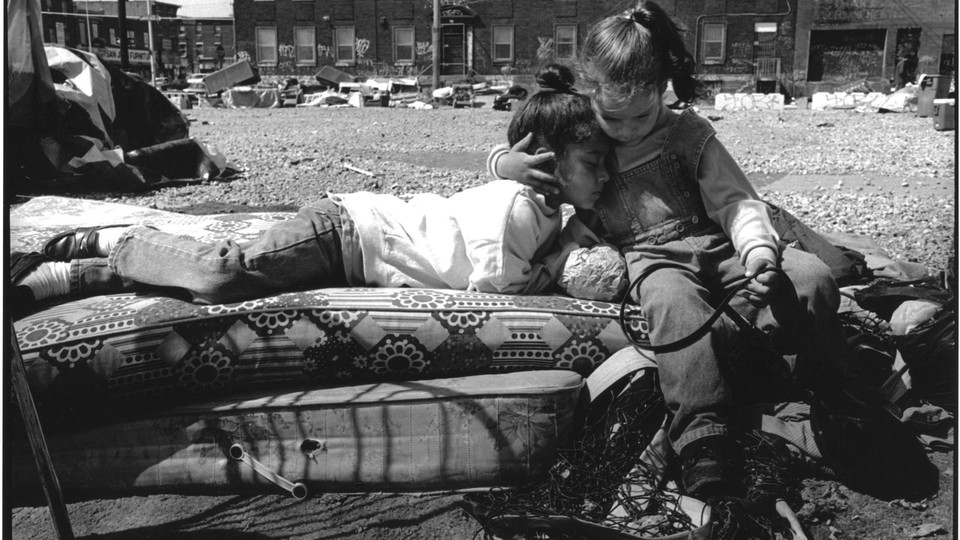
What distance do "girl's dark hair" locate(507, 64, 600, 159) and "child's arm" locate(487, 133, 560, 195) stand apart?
0.04m

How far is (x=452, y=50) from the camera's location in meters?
34.9

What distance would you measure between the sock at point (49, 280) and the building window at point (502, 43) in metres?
32.1

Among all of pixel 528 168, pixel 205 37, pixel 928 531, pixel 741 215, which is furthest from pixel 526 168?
pixel 205 37

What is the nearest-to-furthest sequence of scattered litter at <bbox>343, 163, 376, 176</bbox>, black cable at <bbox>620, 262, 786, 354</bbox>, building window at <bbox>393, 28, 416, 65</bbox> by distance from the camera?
black cable at <bbox>620, 262, 786, 354</bbox> < scattered litter at <bbox>343, 163, 376, 176</bbox> < building window at <bbox>393, 28, 416, 65</bbox>

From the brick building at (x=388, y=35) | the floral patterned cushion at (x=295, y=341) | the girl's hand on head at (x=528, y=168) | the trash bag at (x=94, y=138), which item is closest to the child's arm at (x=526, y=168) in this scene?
the girl's hand on head at (x=528, y=168)

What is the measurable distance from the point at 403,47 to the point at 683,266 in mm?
33701

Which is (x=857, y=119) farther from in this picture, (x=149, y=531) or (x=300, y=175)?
(x=149, y=531)

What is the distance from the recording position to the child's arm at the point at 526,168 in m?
2.73

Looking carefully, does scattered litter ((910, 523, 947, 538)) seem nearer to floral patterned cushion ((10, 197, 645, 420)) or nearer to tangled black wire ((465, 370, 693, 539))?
tangled black wire ((465, 370, 693, 539))

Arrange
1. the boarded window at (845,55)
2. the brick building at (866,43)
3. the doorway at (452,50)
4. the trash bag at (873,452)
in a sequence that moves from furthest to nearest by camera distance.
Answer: the doorway at (452,50)
the boarded window at (845,55)
the brick building at (866,43)
the trash bag at (873,452)

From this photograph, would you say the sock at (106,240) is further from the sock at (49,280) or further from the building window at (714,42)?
the building window at (714,42)

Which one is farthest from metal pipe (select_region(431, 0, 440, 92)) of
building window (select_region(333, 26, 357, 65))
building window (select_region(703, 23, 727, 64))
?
building window (select_region(703, 23, 727, 64))

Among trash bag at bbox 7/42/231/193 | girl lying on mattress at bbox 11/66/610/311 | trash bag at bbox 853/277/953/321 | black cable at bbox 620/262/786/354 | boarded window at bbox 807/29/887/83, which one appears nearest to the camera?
black cable at bbox 620/262/786/354

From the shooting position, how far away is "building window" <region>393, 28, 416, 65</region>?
34594 mm
